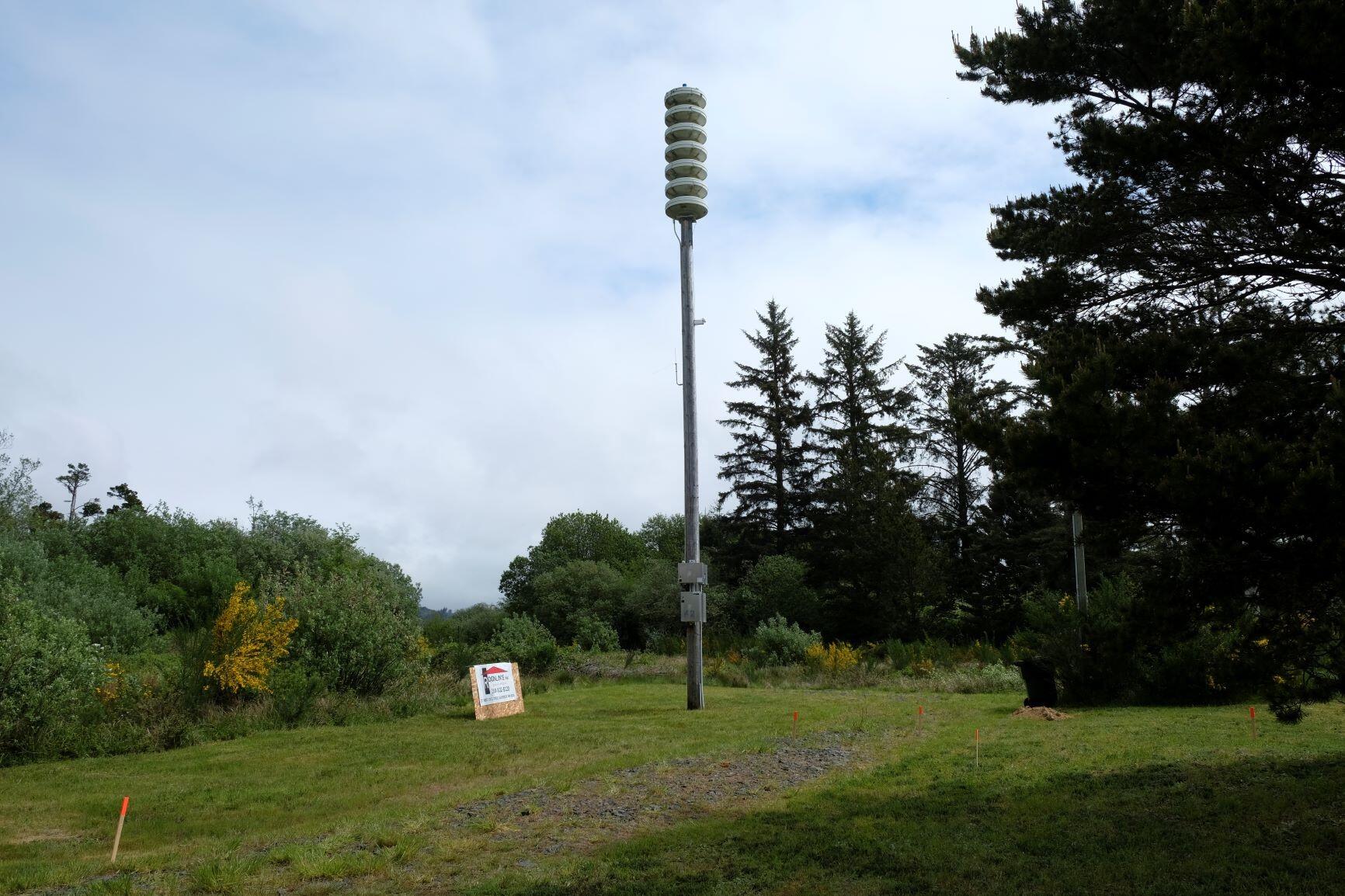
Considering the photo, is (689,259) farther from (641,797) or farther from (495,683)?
(641,797)

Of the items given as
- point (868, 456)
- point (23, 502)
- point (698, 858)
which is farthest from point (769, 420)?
point (698, 858)

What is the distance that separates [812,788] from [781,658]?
17.5 m

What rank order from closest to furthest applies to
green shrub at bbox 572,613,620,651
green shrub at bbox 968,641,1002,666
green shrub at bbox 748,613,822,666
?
green shrub at bbox 968,641,1002,666, green shrub at bbox 748,613,822,666, green shrub at bbox 572,613,620,651

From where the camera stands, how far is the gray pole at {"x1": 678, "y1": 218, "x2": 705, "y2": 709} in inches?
643

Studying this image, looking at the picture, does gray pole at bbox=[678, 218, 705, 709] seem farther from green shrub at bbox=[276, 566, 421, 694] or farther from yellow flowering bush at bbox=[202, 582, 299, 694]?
yellow flowering bush at bbox=[202, 582, 299, 694]

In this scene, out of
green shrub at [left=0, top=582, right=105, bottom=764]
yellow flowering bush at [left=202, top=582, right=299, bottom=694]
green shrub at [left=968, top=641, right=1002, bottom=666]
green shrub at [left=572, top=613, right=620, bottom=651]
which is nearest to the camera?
green shrub at [left=0, top=582, right=105, bottom=764]

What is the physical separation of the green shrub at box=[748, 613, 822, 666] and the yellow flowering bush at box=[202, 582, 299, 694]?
1454cm

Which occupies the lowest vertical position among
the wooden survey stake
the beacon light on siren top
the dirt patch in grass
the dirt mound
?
the dirt patch in grass

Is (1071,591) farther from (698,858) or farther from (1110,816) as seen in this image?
(698,858)

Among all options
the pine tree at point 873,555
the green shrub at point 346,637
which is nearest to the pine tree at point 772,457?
the pine tree at point 873,555

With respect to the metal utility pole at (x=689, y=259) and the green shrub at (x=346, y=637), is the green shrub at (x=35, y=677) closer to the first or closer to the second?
the green shrub at (x=346, y=637)

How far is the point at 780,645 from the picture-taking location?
2636cm

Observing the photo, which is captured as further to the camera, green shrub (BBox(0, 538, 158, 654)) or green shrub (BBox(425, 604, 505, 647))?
green shrub (BBox(425, 604, 505, 647))

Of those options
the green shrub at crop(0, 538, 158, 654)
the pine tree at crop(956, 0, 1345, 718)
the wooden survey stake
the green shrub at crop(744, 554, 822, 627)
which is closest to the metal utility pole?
the wooden survey stake
